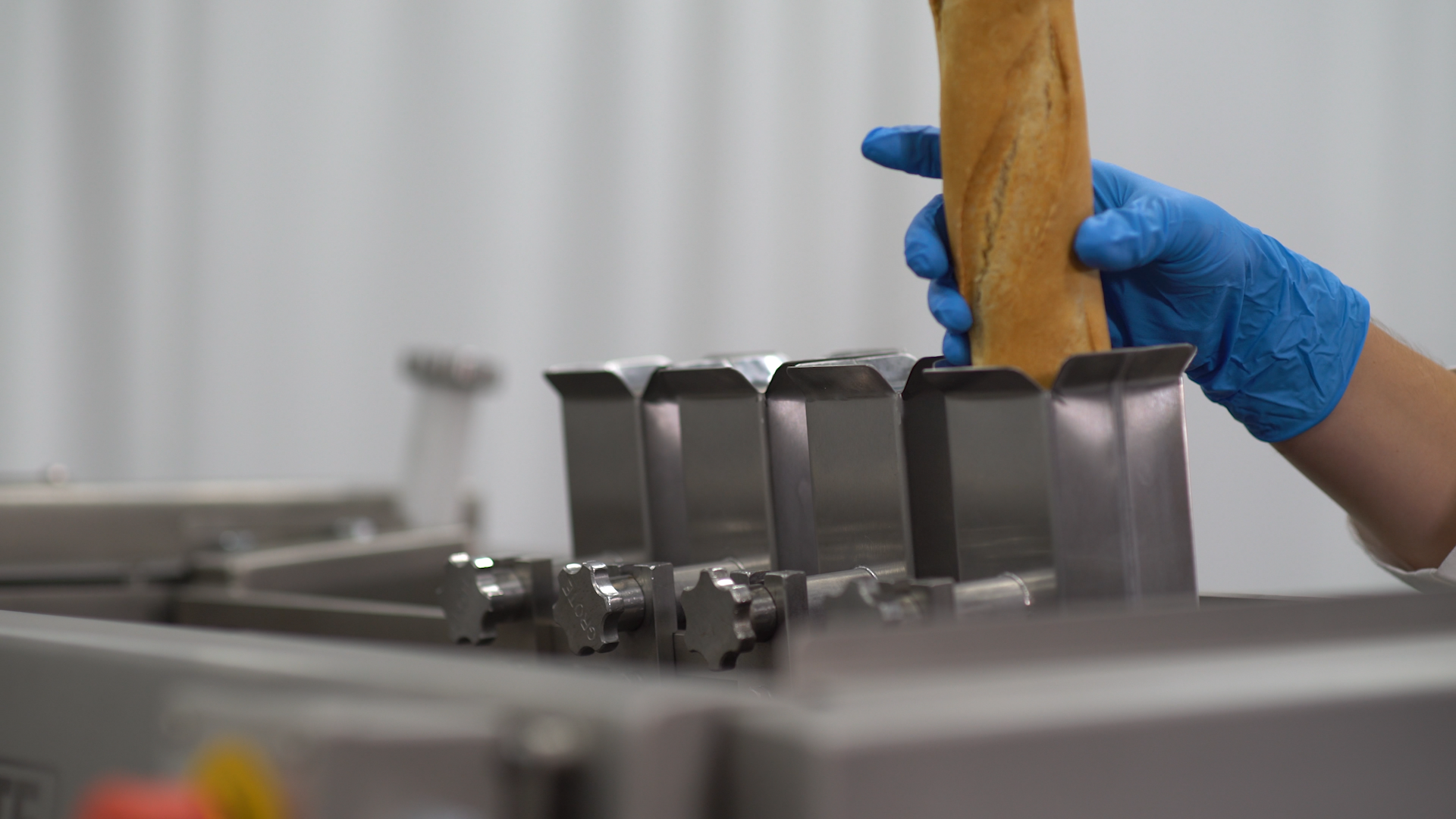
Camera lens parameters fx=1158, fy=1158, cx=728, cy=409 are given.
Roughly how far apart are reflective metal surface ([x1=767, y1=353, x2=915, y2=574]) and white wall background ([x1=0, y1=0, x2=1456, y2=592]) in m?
1.78

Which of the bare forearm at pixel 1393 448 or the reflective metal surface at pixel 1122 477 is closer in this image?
the reflective metal surface at pixel 1122 477

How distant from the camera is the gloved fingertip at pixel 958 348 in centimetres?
53

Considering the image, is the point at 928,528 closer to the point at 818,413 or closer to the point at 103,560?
the point at 818,413

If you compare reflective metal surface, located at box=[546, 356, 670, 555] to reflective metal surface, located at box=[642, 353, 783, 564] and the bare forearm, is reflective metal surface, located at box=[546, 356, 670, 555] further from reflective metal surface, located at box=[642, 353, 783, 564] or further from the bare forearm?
the bare forearm

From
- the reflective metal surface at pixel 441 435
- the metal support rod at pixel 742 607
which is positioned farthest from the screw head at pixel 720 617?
the reflective metal surface at pixel 441 435

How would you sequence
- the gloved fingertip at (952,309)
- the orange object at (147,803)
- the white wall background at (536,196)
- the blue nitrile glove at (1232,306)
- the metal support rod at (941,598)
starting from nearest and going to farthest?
the orange object at (147,803) < the metal support rod at (941,598) < the gloved fingertip at (952,309) < the blue nitrile glove at (1232,306) < the white wall background at (536,196)

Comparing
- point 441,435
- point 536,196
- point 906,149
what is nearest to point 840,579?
point 906,149

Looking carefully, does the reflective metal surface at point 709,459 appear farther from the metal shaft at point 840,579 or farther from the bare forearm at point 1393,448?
the bare forearm at point 1393,448

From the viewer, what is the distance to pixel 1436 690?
0.30 m

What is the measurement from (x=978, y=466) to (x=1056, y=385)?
0.05m

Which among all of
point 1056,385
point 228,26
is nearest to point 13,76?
point 228,26

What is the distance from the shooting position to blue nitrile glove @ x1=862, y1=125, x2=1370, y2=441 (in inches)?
26.4

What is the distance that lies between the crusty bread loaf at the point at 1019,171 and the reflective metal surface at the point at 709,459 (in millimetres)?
111

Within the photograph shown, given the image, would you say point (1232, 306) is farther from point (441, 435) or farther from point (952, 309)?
point (441, 435)
